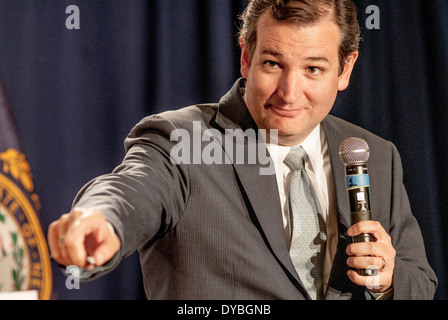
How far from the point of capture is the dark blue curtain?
209 cm

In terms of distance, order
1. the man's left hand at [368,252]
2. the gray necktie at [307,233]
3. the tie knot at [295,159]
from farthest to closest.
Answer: the tie knot at [295,159] → the gray necktie at [307,233] → the man's left hand at [368,252]

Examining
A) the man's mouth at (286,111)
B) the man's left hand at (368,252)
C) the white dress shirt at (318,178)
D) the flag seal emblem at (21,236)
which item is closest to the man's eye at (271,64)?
the man's mouth at (286,111)

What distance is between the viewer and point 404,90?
2156 millimetres

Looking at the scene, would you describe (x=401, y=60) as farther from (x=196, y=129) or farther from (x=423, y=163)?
(x=196, y=129)

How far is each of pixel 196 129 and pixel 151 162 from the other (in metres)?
0.18

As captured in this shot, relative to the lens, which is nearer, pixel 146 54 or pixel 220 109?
pixel 220 109

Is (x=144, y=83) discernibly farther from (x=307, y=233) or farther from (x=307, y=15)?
(x=307, y=233)

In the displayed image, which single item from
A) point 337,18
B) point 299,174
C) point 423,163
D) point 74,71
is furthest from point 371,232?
point 74,71

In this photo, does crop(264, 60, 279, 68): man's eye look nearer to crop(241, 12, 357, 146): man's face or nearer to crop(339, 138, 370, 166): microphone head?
crop(241, 12, 357, 146): man's face

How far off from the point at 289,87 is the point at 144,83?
103 cm

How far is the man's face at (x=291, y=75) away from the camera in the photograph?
1249 millimetres

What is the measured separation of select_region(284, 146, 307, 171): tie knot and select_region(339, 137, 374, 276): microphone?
0.19 m

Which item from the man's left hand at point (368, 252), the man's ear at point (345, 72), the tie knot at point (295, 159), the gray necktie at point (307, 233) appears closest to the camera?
the man's left hand at point (368, 252)
